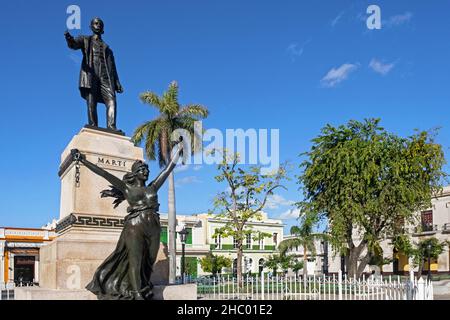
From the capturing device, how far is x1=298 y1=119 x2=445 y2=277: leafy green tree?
2030 centimetres

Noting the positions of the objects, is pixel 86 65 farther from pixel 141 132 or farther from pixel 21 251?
pixel 21 251

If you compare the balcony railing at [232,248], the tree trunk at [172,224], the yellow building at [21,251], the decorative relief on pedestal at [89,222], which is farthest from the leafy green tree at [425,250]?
the decorative relief on pedestal at [89,222]

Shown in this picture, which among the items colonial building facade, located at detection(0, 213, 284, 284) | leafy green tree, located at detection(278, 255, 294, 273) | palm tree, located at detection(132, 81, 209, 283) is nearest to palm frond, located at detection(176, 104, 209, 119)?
palm tree, located at detection(132, 81, 209, 283)

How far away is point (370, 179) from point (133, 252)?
1674 cm

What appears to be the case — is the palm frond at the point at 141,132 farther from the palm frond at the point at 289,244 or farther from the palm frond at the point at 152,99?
the palm frond at the point at 289,244

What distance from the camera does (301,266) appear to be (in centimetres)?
5747

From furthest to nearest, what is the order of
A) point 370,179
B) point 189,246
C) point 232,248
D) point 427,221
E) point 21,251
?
point 232,248 → point 189,246 → point 427,221 → point 21,251 → point 370,179

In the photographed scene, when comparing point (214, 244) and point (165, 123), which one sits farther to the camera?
point (214, 244)

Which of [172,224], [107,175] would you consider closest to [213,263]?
[172,224]

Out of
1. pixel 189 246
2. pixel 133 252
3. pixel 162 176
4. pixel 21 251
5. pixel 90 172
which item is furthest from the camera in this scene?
pixel 189 246

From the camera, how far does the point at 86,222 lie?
6.85m

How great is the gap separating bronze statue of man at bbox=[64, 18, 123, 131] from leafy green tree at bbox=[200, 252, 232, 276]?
142 ft
